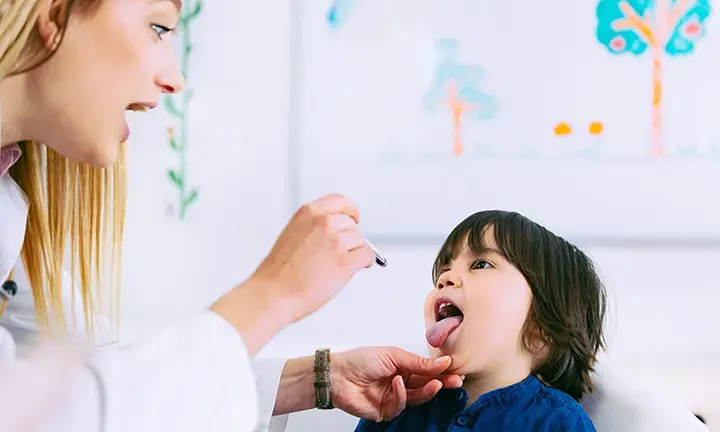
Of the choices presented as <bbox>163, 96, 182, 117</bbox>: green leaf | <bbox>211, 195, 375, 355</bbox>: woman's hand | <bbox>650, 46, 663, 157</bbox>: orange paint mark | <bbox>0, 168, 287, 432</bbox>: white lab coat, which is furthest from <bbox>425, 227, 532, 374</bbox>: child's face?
<bbox>163, 96, 182, 117</bbox>: green leaf

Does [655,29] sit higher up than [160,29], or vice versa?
[655,29]

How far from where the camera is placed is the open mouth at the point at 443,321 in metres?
1.03

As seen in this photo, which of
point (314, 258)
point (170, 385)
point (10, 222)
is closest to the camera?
point (170, 385)

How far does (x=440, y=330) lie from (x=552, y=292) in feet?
0.59

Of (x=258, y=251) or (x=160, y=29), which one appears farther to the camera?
(x=258, y=251)

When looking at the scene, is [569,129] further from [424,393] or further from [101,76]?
[101,76]

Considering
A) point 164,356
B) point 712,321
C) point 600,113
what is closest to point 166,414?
point 164,356

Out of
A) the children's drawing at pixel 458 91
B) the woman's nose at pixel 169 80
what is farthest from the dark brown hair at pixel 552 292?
the children's drawing at pixel 458 91

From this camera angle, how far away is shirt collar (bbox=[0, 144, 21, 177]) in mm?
918

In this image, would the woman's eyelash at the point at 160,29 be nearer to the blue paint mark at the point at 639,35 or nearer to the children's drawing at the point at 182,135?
the children's drawing at the point at 182,135

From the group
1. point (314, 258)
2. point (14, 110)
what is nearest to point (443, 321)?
point (314, 258)

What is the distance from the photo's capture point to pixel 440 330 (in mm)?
1030

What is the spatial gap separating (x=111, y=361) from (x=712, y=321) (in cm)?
145

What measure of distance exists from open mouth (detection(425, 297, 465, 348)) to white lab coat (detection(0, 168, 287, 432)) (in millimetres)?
401
